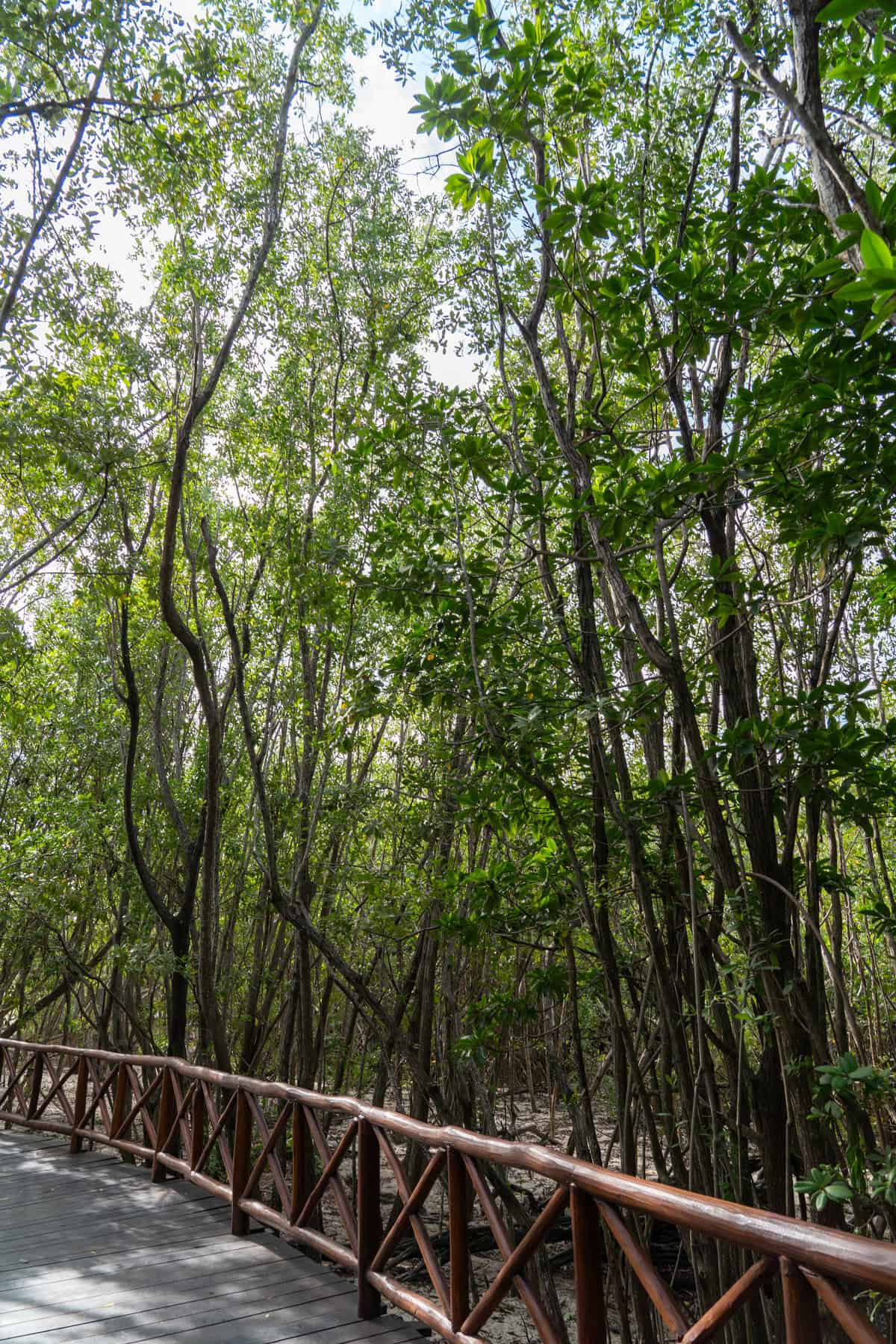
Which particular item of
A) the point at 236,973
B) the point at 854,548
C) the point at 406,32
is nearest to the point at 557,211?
the point at 854,548

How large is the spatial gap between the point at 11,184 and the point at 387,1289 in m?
6.58

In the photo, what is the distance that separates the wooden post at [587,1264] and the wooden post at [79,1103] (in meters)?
5.25

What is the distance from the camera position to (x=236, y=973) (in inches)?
463

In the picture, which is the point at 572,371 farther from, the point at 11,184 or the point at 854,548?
the point at 11,184

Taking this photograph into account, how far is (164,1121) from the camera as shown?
541 centimetres

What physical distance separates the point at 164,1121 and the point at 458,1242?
3221mm

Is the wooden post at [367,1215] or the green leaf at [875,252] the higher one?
the green leaf at [875,252]

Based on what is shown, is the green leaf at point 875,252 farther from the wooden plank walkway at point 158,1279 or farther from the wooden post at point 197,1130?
the wooden post at point 197,1130

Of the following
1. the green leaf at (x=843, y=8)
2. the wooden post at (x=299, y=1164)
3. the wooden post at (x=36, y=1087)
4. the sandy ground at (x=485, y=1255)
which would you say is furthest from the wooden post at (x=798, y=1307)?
the wooden post at (x=36, y=1087)

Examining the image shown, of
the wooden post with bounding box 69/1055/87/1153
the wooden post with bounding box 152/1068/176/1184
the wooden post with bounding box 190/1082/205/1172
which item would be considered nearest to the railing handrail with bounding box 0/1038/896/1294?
the wooden post with bounding box 190/1082/205/1172

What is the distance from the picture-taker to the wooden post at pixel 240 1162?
421cm

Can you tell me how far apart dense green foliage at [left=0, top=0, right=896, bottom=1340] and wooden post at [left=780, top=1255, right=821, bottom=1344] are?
61cm

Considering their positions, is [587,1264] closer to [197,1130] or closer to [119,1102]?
[197,1130]

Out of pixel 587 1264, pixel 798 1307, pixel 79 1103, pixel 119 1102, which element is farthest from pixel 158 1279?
pixel 79 1103
